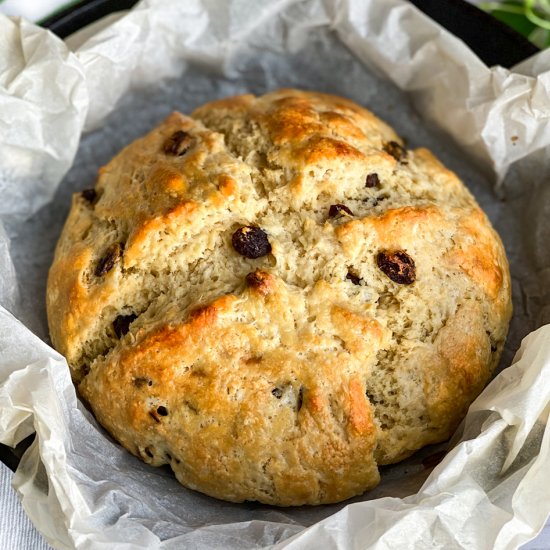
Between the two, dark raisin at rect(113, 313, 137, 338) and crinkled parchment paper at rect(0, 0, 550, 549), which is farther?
dark raisin at rect(113, 313, 137, 338)

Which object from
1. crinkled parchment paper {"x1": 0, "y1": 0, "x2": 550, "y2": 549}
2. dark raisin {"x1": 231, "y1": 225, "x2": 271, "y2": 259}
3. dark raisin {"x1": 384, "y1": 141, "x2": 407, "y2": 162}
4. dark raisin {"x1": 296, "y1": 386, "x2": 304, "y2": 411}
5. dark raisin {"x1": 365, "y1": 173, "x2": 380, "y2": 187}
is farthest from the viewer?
dark raisin {"x1": 384, "y1": 141, "x2": 407, "y2": 162}

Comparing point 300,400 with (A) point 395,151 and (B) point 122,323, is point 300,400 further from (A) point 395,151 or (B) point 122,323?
(A) point 395,151

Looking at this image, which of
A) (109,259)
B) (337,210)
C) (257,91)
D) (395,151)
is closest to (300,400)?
(337,210)

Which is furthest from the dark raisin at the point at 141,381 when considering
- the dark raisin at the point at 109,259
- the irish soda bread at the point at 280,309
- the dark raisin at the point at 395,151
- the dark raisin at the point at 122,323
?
the dark raisin at the point at 395,151

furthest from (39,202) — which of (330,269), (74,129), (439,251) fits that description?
(439,251)

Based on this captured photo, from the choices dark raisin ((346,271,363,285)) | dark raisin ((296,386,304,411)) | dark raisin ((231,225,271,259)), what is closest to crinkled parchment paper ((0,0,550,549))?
dark raisin ((296,386,304,411))

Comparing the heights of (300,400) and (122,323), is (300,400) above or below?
above

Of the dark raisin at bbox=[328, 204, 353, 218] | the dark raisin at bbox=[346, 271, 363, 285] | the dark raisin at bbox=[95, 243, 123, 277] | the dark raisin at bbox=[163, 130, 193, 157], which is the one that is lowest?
the dark raisin at bbox=[95, 243, 123, 277]

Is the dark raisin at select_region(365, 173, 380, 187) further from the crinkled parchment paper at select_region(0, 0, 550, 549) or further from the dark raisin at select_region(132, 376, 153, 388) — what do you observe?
the dark raisin at select_region(132, 376, 153, 388)

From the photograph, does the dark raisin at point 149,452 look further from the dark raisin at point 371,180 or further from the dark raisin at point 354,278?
the dark raisin at point 371,180
